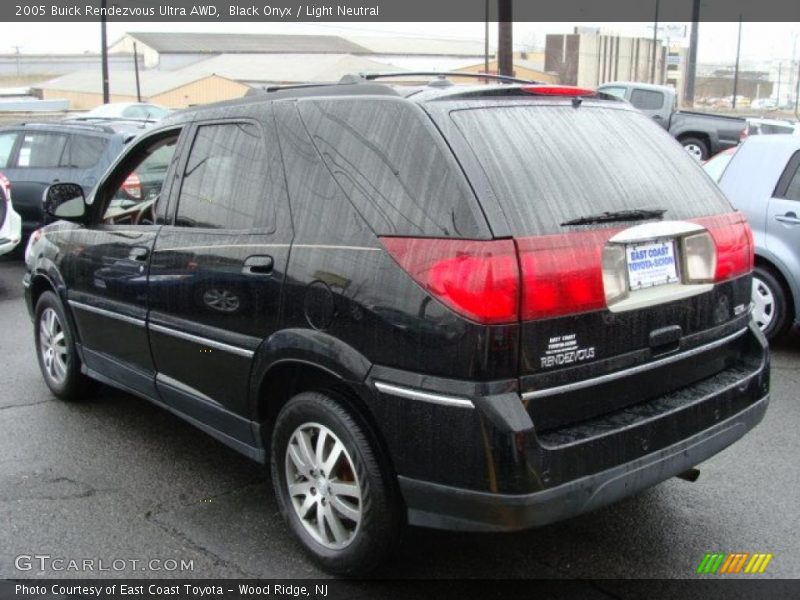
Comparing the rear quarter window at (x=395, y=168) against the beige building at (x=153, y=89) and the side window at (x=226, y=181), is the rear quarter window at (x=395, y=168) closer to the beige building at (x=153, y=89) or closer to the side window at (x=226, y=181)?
the side window at (x=226, y=181)

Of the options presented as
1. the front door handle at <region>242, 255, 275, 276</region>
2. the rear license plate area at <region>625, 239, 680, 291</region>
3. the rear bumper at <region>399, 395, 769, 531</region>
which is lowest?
the rear bumper at <region>399, 395, 769, 531</region>

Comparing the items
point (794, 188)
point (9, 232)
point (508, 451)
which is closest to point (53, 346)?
point (508, 451)

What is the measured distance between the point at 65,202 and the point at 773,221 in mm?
4929

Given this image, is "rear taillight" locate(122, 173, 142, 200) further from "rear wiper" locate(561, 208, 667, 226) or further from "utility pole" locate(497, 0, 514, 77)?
"utility pole" locate(497, 0, 514, 77)

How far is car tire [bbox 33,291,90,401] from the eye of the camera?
5223 millimetres

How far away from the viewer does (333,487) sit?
10.6ft

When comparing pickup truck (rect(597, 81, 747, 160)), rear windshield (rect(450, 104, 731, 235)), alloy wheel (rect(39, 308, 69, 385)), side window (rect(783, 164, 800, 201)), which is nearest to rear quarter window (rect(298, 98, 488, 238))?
rear windshield (rect(450, 104, 731, 235))

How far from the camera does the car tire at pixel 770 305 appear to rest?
640 centimetres

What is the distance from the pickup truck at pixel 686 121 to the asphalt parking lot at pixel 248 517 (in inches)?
619

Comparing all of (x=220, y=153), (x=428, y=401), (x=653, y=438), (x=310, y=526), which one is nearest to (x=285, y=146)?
(x=220, y=153)

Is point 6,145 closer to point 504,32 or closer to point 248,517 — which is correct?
point 248,517

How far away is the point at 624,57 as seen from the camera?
3253 inches

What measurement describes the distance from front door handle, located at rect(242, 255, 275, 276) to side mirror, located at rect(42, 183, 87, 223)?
1.79m

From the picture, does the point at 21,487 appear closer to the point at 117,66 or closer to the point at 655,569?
the point at 655,569
